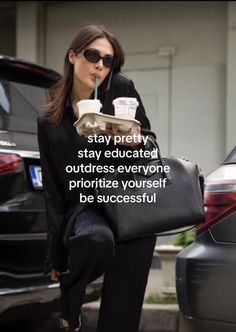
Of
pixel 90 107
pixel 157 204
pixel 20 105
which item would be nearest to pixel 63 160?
pixel 90 107

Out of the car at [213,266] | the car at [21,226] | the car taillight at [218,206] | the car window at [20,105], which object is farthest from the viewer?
the car window at [20,105]

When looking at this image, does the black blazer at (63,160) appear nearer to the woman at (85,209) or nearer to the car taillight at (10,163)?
the woman at (85,209)

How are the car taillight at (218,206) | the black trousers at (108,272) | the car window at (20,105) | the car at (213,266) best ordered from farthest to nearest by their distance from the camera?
1. the car window at (20,105)
2. the car taillight at (218,206)
3. the car at (213,266)
4. the black trousers at (108,272)

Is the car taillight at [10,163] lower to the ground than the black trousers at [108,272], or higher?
higher

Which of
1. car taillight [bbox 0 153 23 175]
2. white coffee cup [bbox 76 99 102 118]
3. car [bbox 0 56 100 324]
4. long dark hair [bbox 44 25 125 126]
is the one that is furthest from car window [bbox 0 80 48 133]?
white coffee cup [bbox 76 99 102 118]

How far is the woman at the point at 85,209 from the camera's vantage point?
Answer: 237 cm

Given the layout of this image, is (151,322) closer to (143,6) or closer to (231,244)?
(231,244)

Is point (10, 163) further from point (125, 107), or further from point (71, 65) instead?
point (125, 107)

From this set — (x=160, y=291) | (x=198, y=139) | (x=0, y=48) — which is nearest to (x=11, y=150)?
(x=160, y=291)

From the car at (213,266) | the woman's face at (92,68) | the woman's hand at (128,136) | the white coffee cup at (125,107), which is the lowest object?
the car at (213,266)

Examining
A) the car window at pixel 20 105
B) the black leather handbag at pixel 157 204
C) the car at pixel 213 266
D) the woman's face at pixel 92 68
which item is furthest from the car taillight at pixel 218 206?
the car window at pixel 20 105

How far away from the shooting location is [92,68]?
8.36ft

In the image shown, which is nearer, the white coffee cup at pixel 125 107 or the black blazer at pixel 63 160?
the white coffee cup at pixel 125 107

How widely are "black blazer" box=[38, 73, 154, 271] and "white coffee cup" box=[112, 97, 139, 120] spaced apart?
13 centimetres
